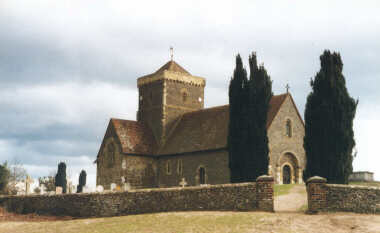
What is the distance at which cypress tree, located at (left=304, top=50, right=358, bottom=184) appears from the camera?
3406 centimetres

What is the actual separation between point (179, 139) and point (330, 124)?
20.4 metres

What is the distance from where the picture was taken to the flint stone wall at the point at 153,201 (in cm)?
2591

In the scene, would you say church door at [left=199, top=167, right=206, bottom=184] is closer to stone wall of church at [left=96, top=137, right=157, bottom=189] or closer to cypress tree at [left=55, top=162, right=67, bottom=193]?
stone wall of church at [left=96, top=137, right=157, bottom=189]

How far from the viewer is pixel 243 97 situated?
39219 millimetres

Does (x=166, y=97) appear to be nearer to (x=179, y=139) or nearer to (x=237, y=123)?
(x=179, y=139)

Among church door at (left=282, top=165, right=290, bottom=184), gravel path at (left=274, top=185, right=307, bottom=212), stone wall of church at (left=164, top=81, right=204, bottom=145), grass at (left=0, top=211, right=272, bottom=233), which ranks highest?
stone wall of church at (left=164, top=81, right=204, bottom=145)

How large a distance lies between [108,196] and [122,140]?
2199cm

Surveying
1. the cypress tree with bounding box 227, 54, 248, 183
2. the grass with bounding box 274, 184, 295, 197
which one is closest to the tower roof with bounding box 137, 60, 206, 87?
the cypress tree with bounding box 227, 54, 248, 183

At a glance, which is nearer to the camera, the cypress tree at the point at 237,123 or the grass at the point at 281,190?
the grass at the point at 281,190

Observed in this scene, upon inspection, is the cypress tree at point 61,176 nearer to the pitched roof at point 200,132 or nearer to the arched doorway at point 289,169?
the pitched roof at point 200,132

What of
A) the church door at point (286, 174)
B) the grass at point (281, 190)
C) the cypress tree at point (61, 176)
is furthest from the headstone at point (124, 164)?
the cypress tree at point (61, 176)

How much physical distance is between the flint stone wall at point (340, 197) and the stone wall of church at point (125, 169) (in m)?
27.9

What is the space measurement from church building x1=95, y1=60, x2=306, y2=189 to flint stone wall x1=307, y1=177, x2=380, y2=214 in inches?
676

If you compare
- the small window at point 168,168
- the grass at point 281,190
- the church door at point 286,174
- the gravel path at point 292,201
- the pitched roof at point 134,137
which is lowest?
the gravel path at point 292,201
